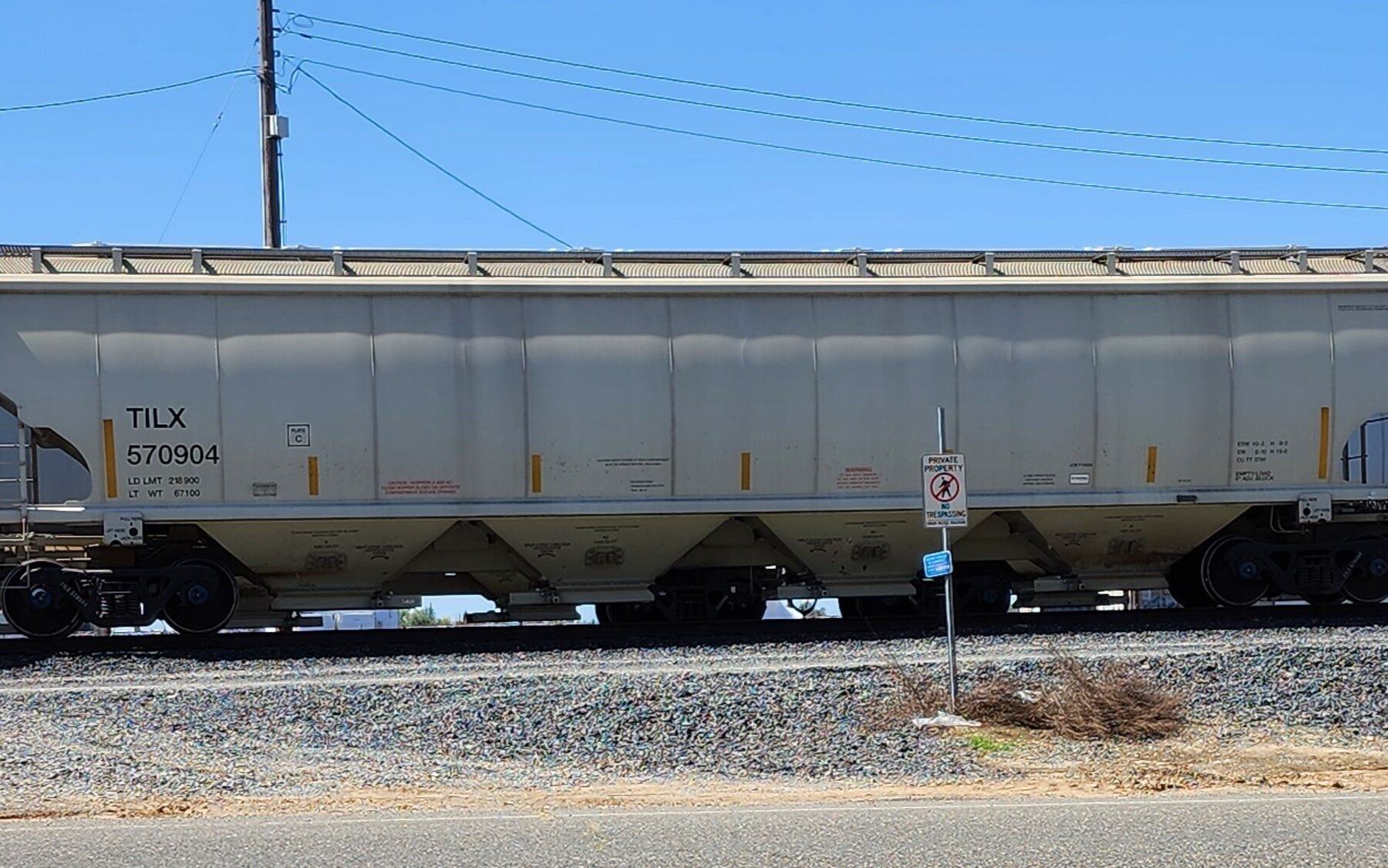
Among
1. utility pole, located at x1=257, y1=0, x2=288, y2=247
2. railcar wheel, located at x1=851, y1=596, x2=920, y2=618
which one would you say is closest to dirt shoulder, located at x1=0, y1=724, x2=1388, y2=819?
railcar wheel, located at x1=851, y1=596, x2=920, y2=618

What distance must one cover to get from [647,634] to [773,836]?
8214mm

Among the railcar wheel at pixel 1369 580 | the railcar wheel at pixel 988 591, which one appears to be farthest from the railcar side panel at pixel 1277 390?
the railcar wheel at pixel 988 591

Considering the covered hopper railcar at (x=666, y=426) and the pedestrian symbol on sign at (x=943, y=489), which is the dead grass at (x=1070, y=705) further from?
the covered hopper railcar at (x=666, y=426)

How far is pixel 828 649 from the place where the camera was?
13711mm

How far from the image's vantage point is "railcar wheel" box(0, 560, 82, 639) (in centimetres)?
1440

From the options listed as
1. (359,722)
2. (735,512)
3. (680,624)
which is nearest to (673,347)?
(735,512)

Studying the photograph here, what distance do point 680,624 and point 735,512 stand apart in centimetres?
154

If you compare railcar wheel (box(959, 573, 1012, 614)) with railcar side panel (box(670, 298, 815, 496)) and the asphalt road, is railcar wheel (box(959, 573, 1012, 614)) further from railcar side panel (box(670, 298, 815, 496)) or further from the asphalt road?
the asphalt road

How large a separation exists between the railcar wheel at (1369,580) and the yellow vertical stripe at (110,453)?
13.0m

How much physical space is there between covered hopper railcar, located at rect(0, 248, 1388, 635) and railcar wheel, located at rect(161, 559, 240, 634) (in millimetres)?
35

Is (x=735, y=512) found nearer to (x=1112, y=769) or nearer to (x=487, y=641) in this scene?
(x=487, y=641)

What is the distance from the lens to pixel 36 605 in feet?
47.2

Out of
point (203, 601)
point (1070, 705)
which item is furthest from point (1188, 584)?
point (203, 601)

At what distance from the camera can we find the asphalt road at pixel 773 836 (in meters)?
6.51
